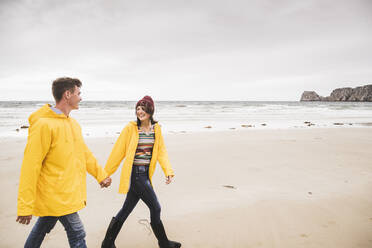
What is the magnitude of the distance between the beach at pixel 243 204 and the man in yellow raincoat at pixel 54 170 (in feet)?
3.93

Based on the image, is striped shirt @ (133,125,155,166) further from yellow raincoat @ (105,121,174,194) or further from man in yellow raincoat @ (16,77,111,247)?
man in yellow raincoat @ (16,77,111,247)

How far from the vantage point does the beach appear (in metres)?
2.94

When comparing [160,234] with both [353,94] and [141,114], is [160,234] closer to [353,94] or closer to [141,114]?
[141,114]

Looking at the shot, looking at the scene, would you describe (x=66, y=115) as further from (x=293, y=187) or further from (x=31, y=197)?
(x=293, y=187)

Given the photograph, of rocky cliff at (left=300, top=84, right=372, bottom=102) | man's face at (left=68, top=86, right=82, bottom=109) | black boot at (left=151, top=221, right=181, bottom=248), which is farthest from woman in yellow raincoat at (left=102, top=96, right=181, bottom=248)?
rocky cliff at (left=300, top=84, right=372, bottom=102)

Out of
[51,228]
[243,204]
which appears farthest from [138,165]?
[243,204]

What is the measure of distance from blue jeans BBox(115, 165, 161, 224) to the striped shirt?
0.07 metres

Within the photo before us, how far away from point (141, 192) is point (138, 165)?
305 millimetres

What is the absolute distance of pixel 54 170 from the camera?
1812 millimetres

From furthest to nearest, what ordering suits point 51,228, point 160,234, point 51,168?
point 160,234, point 51,228, point 51,168

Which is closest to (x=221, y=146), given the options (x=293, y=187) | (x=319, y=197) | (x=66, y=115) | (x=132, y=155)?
(x=293, y=187)

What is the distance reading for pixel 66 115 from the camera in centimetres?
199

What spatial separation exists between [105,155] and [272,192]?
5.00m

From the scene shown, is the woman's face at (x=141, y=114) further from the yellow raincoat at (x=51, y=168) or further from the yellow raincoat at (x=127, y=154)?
the yellow raincoat at (x=51, y=168)
